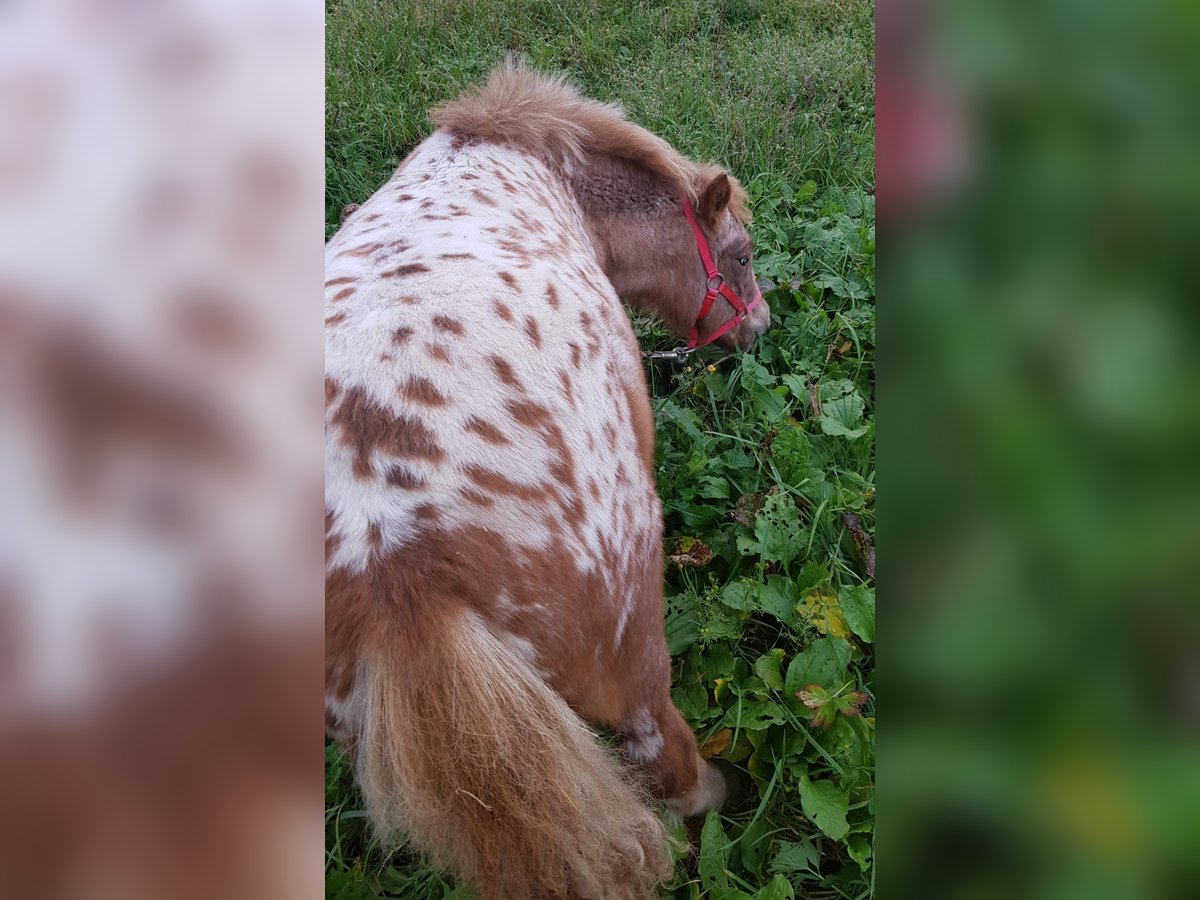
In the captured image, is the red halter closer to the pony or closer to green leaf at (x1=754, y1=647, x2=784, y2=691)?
the pony

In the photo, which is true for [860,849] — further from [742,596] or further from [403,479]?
[403,479]

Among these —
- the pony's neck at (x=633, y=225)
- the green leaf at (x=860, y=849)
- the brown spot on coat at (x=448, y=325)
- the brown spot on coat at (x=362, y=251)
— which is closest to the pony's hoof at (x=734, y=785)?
the green leaf at (x=860, y=849)

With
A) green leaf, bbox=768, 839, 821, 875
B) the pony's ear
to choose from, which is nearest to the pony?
green leaf, bbox=768, 839, 821, 875

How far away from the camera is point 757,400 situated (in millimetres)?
2008

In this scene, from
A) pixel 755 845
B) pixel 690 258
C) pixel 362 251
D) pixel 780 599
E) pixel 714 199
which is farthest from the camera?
pixel 690 258

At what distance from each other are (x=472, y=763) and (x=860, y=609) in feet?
2.48

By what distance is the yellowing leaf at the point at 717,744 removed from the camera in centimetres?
150

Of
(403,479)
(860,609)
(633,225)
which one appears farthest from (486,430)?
(633,225)

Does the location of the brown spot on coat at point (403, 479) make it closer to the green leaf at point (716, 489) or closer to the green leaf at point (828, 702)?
the green leaf at point (828, 702)

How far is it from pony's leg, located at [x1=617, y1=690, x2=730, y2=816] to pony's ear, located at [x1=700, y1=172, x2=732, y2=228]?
133 centimetres
